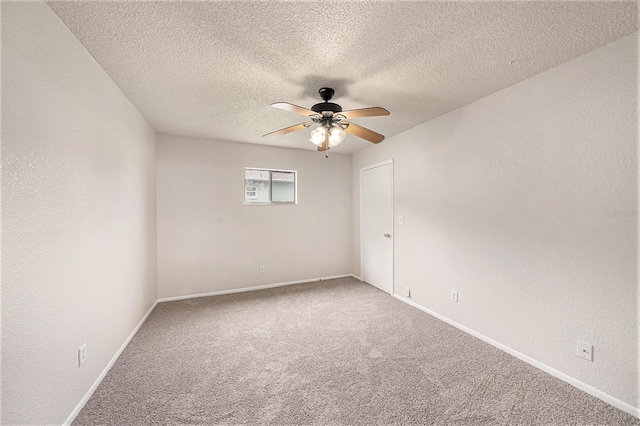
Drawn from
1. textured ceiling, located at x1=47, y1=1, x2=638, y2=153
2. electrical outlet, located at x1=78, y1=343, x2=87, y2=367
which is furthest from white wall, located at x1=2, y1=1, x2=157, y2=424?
textured ceiling, located at x1=47, y1=1, x2=638, y2=153

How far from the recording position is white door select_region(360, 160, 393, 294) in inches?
156

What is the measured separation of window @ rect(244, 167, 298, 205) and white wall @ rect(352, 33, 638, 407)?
7.68 ft

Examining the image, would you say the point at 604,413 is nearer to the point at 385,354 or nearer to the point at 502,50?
the point at 385,354

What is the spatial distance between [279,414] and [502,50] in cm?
285

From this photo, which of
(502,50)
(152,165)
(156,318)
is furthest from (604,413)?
(152,165)

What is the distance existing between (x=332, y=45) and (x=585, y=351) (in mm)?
2768

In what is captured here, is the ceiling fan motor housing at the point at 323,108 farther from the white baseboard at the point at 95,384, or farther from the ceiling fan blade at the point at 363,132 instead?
the white baseboard at the point at 95,384

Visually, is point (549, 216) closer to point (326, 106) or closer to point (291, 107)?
point (326, 106)

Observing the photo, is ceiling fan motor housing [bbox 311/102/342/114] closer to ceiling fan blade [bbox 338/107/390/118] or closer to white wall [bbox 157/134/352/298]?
ceiling fan blade [bbox 338/107/390/118]

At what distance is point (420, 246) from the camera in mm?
3379

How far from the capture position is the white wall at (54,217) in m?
1.18

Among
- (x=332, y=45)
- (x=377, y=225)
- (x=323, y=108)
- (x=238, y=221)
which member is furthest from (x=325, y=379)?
(x=238, y=221)

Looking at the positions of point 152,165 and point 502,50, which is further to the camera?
point 152,165

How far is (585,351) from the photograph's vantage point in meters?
1.86
